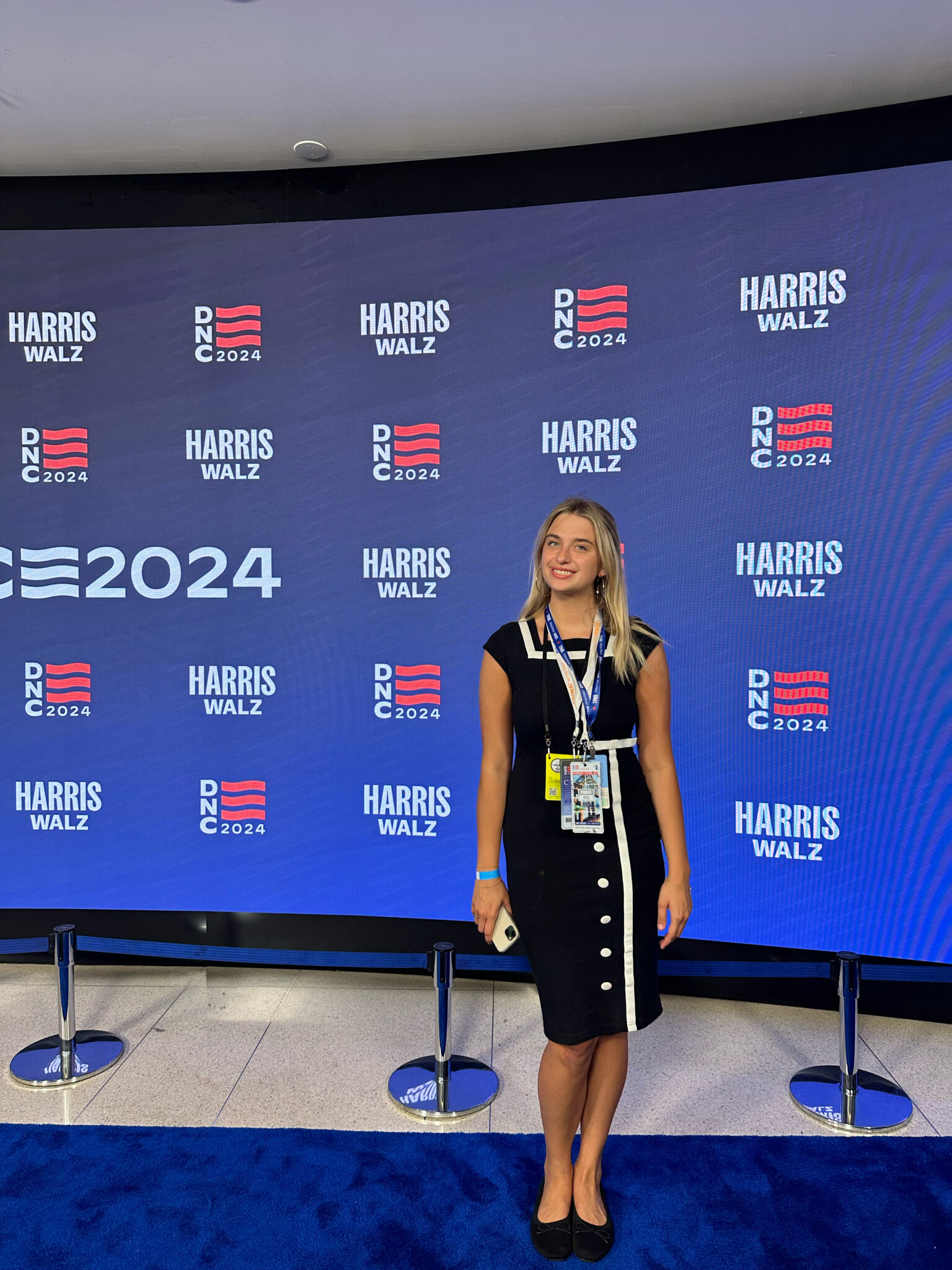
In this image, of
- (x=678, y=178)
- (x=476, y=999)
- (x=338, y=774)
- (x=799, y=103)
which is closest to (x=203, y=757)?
(x=338, y=774)

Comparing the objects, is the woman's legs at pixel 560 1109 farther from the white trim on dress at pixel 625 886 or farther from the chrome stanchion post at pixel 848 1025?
the chrome stanchion post at pixel 848 1025

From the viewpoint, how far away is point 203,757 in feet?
10.1

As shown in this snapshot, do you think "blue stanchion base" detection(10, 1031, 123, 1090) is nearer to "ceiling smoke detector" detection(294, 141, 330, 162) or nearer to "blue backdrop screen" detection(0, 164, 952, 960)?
"blue backdrop screen" detection(0, 164, 952, 960)

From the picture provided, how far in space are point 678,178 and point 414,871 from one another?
2620 mm

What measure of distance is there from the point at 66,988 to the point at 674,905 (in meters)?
1.92

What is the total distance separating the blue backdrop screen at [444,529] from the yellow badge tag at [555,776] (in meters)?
1.23

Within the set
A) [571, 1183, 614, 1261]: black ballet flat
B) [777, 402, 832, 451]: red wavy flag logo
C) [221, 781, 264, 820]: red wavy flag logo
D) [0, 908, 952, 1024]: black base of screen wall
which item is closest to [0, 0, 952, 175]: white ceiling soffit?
[777, 402, 832, 451]: red wavy flag logo

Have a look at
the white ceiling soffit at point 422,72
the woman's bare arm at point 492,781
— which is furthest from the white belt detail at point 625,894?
the white ceiling soffit at point 422,72

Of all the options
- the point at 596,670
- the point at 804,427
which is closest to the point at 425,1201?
the point at 596,670

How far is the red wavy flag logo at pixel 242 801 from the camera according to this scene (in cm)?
306

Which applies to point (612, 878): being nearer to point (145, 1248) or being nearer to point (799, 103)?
point (145, 1248)

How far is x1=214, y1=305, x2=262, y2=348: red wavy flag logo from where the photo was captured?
2990 millimetres

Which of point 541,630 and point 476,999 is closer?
point 541,630

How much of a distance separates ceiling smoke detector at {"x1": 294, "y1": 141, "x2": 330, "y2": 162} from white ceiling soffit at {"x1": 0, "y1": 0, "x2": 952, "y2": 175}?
0.9 inches
